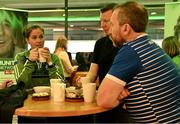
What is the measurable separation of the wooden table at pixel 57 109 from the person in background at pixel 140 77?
0.16 meters

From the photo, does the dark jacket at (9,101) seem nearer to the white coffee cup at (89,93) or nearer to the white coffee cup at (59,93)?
the white coffee cup at (59,93)

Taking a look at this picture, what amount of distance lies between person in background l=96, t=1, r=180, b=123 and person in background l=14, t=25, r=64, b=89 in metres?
0.96

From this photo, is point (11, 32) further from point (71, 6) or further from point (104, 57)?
point (104, 57)

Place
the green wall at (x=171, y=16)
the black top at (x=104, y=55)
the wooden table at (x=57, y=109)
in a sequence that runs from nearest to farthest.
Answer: the wooden table at (x=57, y=109) → the black top at (x=104, y=55) → the green wall at (x=171, y=16)

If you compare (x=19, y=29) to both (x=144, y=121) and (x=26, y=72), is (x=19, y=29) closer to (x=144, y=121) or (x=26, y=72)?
(x=26, y=72)

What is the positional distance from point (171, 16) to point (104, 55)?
4092 mm

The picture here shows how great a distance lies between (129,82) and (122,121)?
750 millimetres

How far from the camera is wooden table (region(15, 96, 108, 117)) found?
5.96 ft

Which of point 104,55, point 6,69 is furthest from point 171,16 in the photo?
point 104,55

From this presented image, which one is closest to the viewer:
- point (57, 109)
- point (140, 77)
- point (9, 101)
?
point (140, 77)

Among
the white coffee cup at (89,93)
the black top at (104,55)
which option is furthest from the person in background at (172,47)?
the white coffee cup at (89,93)

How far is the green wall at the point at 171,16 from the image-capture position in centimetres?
634

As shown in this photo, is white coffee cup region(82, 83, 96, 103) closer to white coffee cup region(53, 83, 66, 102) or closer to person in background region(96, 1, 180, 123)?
white coffee cup region(53, 83, 66, 102)

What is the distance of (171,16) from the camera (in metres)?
6.44
